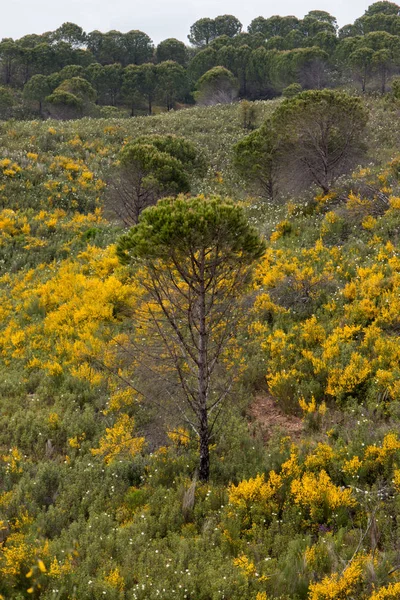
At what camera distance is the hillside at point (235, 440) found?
450 cm

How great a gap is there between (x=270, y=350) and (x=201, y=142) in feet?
81.6

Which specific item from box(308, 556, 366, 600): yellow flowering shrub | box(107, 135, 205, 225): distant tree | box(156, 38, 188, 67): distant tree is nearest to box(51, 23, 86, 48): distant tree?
box(156, 38, 188, 67): distant tree

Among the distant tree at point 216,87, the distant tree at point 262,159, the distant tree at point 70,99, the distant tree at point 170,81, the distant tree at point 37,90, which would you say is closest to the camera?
the distant tree at point 262,159

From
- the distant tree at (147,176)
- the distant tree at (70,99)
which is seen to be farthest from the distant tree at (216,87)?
the distant tree at (147,176)

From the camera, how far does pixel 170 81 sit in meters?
51.7

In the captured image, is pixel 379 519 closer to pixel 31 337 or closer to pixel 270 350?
pixel 270 350

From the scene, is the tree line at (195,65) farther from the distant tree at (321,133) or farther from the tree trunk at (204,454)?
the tree trunk at (204,454)

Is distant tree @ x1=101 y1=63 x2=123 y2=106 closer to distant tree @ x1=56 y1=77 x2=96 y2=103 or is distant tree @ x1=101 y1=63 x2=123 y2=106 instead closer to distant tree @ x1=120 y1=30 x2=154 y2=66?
distant tree @ x1=56 y1=77 x2=96 y2=103

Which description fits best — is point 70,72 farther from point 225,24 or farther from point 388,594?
point 388,594

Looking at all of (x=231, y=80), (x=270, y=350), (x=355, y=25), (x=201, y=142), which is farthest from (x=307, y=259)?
(x=355, y=25)

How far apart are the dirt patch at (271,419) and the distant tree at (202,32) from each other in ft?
267

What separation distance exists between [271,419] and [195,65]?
2419 inches

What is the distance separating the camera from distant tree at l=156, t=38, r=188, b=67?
211 ft

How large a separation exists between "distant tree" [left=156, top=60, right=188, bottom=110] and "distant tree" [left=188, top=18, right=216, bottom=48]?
26308mm
